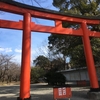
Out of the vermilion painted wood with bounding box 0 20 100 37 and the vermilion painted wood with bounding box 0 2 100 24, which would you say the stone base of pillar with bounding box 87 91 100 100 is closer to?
the vermilion painted wood with bounding box 0 20 100 37

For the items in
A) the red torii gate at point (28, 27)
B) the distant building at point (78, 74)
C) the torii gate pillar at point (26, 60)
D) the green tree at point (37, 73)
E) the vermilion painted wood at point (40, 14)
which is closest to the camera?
the torii gate pillar at point (26, 60)

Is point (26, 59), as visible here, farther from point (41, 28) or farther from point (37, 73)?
point (37, 73)

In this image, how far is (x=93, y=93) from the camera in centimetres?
988

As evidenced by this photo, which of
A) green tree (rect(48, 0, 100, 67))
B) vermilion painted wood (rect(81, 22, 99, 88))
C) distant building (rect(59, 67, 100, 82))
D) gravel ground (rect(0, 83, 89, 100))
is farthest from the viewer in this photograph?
distant building (rect(59, 67, 100, 82))

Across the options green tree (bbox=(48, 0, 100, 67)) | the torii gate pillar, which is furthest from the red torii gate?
green tree (bbox=(48, 0, 100, 67))

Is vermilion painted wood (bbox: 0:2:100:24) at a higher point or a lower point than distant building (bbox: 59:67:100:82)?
higher

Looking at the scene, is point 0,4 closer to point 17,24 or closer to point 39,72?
point 17,24

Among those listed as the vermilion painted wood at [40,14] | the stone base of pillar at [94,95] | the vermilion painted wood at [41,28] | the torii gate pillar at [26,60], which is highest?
the vermilion painted wood at [40,14]

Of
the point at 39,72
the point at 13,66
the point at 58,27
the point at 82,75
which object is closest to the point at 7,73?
the point at 13,66

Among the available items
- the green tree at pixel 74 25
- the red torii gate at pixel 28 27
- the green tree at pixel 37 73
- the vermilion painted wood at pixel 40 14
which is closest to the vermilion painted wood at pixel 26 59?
the red torii gate at pixel 28 27

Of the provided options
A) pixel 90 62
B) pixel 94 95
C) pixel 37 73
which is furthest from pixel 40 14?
pixel 37 73

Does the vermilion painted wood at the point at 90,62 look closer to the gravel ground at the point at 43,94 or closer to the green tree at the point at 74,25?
the gravel ground at the point at 43,94

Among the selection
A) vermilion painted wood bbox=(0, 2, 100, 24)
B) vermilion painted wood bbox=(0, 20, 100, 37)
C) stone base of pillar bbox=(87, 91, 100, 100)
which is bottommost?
stone base of pillar bbox=(87, 91, 100, 100)

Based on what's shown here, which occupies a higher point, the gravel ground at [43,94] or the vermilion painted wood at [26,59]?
the vermilion painted wood at [26,59]
